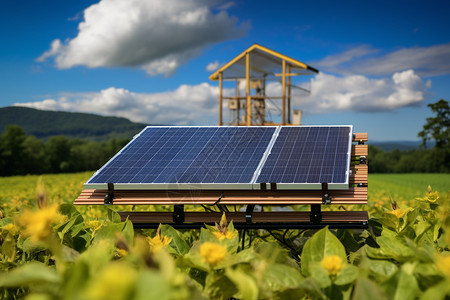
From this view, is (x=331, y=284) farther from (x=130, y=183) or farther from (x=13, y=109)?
(x=13, y=109)

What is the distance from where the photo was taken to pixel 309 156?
8.82 feet

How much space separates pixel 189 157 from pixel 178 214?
56cm

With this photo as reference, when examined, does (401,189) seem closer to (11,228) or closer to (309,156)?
(309,156)

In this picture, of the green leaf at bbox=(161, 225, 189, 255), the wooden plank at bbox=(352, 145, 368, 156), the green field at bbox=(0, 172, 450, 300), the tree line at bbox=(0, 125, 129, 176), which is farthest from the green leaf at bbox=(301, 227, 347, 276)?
the tree line at bbox=(0, 125, 129, 176)

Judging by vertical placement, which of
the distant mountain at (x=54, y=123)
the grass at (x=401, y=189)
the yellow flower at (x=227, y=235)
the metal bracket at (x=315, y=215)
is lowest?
the grass at (x=401, y=189)

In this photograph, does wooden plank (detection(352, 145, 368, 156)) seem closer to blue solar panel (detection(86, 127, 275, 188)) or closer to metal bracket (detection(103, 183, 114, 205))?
blue solar panel (detection(86, 127, 275, 188))

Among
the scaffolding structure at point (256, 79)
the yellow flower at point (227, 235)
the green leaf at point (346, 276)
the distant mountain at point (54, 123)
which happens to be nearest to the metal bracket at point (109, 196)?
the yellow flower at point (227, 235)

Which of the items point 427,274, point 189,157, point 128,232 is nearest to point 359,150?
point 189,157

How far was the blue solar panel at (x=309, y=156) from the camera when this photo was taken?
227cm

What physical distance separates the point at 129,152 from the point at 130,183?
2.17ft

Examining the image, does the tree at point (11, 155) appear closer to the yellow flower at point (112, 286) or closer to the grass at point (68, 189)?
the grass at point (68, 189)

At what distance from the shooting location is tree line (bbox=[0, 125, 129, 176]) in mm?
41688

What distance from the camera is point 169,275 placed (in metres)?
0.67

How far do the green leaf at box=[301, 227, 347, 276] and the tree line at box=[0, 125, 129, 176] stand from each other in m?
41.3
